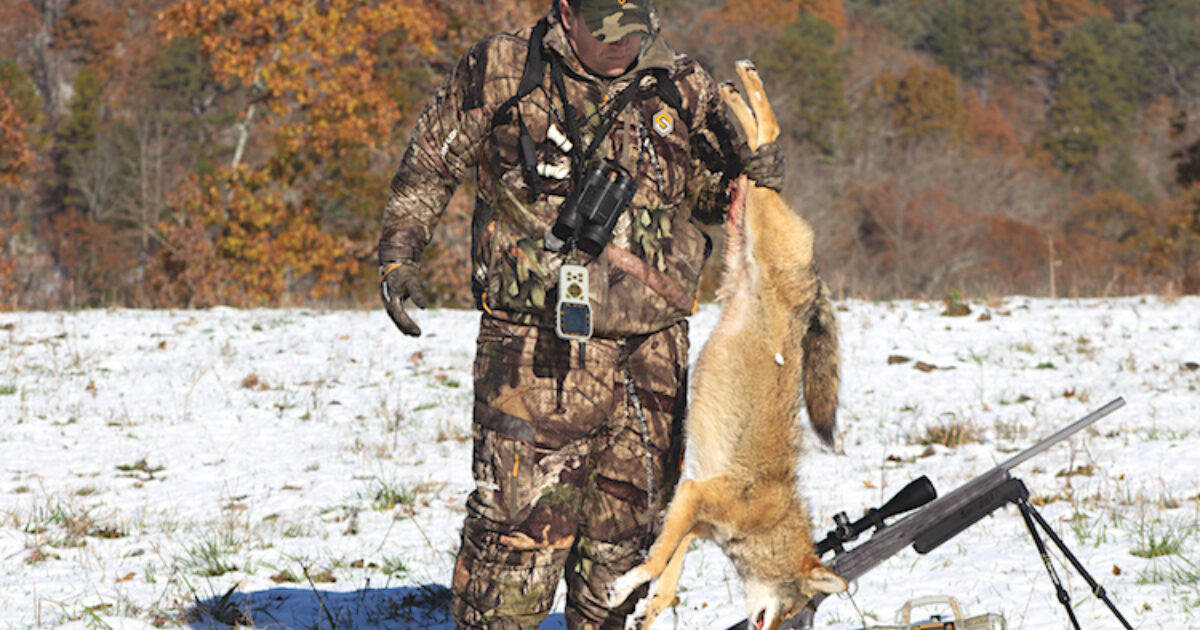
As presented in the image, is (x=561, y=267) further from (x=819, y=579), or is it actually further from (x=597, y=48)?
(x=819, y=579)

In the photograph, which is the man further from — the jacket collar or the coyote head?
the coyote head

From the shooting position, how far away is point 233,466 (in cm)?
720

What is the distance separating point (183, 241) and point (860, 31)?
62714 millimetres

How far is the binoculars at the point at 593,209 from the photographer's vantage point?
3.38 metres

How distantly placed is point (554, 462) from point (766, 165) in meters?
1.24

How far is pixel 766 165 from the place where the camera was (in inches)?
131

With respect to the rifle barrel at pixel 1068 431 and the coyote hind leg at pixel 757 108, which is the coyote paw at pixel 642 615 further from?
the coyote hind leg at pixel 757 108

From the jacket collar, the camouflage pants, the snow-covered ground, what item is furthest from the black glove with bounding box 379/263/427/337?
the snow-covered ground

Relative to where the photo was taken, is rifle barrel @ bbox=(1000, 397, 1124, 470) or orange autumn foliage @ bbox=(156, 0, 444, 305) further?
orange autumn foliage @ bbox=(156, 0, 444, 305)

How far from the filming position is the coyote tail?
11.8ft

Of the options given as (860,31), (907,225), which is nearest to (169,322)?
(907,225)

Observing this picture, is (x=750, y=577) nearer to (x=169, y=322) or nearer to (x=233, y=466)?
(x=233, y=466)

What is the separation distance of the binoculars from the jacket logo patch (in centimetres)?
30

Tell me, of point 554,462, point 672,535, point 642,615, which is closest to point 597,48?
point 554,462
